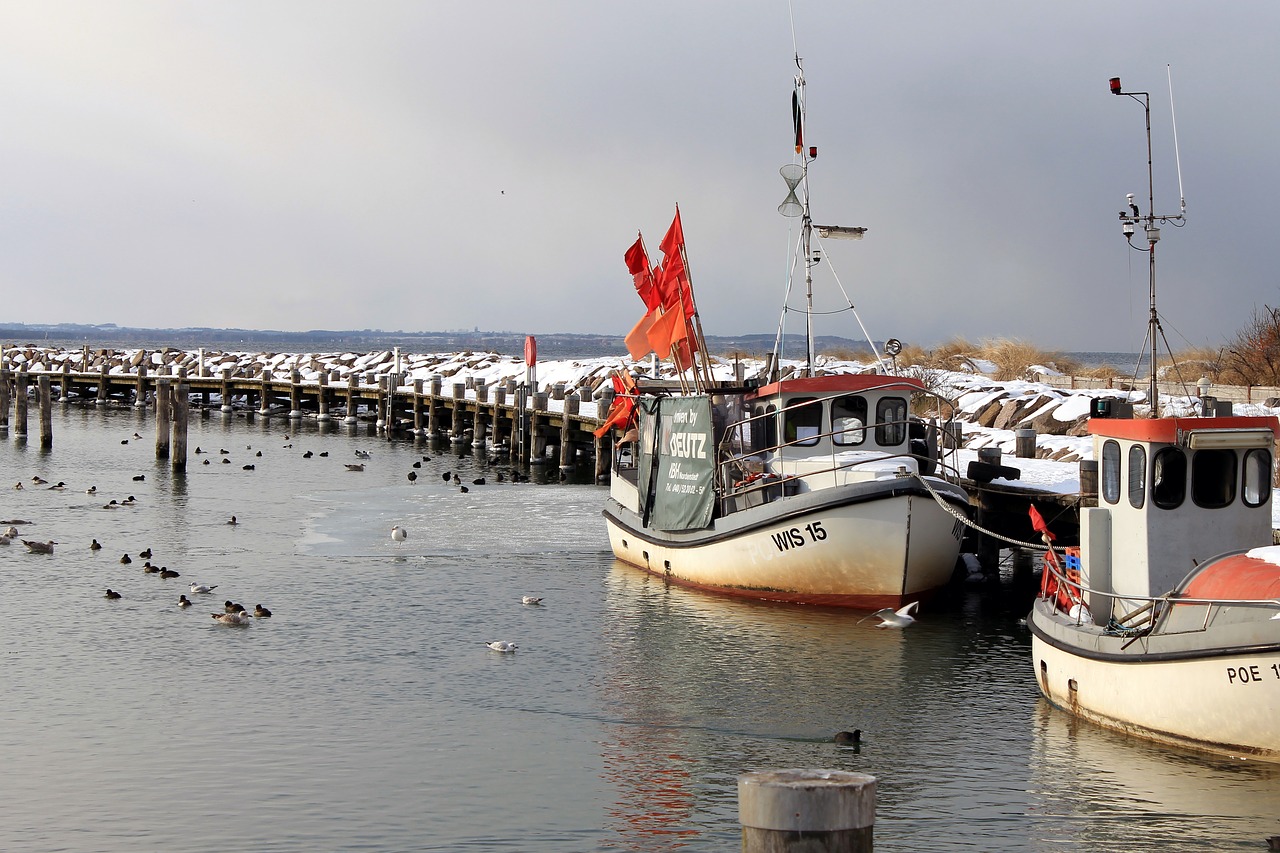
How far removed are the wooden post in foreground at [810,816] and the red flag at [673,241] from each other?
60.6 ft

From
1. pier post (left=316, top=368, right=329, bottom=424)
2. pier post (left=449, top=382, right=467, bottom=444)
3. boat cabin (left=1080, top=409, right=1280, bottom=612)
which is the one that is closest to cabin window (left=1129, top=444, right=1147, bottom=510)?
boat cabin (left=1080, top=409, right=1280, bottom=612)

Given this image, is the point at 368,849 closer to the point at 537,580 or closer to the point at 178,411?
the point at 537,580

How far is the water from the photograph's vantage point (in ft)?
38.9

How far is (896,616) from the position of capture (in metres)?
20.3

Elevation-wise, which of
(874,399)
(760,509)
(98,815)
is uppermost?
(874,399)

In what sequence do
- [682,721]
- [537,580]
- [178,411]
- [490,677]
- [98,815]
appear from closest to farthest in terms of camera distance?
[98,815] < [682,721] < [490,677] < [537,580] < [178,411]

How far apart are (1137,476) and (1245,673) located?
2760 mm

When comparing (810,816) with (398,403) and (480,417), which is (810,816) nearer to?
(480,417)

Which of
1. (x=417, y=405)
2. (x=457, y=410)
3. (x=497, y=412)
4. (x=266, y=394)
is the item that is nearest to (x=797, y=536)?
(x=497, y=412)

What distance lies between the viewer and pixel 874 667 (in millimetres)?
17734

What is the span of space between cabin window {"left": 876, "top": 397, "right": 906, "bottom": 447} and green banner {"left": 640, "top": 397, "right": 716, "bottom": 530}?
2.73m

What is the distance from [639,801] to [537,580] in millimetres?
11399

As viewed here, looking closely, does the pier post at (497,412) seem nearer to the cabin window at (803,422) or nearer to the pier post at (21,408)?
the pier post at (21,408)

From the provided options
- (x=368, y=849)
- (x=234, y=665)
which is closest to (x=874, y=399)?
(x=234, y=665)
